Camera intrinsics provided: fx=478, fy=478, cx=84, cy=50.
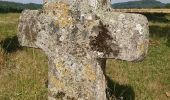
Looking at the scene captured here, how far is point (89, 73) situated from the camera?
547cm

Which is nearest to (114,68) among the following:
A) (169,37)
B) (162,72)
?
(162,72)

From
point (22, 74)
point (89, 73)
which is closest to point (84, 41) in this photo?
point (89, 73)

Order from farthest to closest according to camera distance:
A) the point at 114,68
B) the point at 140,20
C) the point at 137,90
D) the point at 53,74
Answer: the point at 114,68
the point at 137,90
the point at 53,74
the point at 140,20

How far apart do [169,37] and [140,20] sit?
9.35 meters

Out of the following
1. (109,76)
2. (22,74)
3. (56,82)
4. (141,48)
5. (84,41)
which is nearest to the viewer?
(141,48)

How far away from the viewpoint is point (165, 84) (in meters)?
8.82

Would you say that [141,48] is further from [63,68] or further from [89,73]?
[63,68]

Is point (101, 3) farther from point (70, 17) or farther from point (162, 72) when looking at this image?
point (162, 72)

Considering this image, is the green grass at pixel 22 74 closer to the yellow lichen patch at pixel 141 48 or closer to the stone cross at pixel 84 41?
the stone cross at pixel 84 41

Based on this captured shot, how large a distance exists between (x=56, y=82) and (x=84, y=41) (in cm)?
65

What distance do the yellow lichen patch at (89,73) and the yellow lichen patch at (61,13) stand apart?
540mm

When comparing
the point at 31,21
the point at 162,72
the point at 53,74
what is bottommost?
the point at 162,72

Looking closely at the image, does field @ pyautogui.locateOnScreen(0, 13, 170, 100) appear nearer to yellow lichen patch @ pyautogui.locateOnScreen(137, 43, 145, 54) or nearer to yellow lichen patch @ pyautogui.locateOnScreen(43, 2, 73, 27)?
yellow lichen patch @ pyautogui.locateOnScreen(43, 2, 73, 27)

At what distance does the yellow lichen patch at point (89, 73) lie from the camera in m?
5.46
